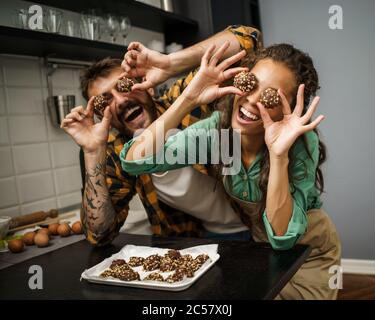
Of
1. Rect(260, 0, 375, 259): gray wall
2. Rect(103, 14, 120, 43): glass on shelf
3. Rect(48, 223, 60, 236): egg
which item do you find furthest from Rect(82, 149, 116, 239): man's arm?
Rect(260, 0, 375, 259): gray wall

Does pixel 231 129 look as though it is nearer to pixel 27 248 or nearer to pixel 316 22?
pixel 27 248

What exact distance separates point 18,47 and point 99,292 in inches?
41.1

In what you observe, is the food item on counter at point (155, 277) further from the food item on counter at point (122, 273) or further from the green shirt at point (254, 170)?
the green shirt at point (254, 170)

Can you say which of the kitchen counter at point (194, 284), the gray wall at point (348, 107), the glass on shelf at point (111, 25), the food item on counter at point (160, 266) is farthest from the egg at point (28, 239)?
the gray wall at point (348, 107)

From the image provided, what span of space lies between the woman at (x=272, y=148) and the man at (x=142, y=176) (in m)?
0.15

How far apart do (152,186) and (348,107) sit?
175 centimetres

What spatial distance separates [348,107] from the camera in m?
2.65

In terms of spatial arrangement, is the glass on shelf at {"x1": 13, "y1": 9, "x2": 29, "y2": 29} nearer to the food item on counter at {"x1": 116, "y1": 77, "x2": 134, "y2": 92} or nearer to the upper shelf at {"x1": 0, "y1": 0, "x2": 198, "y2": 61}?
the upper shelf at {"x1": 0, "y1": 0, "x2": 198, "y2": 61}

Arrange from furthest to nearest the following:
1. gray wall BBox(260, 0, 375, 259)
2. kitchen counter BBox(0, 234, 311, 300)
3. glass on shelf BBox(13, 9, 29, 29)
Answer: gray wall BBox(260, 0, 375, 259), glass on shelf BBox(13, 9, 29, 29), kitchen counter BBox(0, 234, 311, 300)

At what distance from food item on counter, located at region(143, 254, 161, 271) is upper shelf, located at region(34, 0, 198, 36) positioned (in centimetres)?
107

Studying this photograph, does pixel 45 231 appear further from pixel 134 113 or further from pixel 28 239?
pixel 134 113

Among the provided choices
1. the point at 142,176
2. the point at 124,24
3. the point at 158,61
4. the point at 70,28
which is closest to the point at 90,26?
the point at 70,28

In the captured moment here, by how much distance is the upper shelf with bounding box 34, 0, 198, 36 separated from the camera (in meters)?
1.75

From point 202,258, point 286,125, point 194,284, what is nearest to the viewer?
point 194,284
